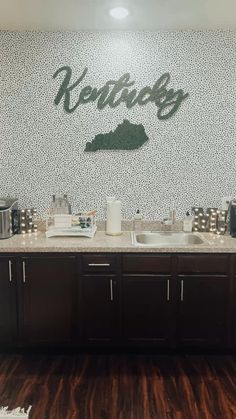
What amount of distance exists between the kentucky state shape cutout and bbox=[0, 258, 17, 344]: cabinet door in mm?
1225

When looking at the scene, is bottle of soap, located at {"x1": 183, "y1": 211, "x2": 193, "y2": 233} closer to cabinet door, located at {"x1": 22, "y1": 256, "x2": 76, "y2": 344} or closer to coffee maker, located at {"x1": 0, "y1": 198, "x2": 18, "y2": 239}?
cabinet door, located at {"x1": 22, "y1": 256, "x2": 76, "y2": 344}

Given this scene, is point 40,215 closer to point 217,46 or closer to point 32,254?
point 32,254

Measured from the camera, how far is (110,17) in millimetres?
2938

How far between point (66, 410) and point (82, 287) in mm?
840

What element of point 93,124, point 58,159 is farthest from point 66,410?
point 93,124

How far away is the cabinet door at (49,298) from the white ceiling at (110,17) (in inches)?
70.5

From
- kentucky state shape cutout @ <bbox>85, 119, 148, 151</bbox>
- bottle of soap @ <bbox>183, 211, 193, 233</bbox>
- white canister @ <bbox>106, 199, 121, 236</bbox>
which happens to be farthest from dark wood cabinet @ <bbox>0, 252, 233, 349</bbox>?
kentucky state shape cutout @ <bbox>85, 119, 148, 151</bbox>

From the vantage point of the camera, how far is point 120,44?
10.8 ft

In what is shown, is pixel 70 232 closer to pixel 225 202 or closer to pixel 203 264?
pixel 203 264

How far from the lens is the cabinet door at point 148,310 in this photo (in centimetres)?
287

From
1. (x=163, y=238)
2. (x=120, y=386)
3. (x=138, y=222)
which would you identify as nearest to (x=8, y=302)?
(x=120, y=386)

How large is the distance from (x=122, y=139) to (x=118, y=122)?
5.9 inches

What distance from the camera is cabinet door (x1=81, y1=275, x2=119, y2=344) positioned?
2.88 metres

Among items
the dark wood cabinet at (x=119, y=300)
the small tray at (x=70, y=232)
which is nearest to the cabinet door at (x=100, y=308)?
the dark wood cabinet at (x=119, y=300)
